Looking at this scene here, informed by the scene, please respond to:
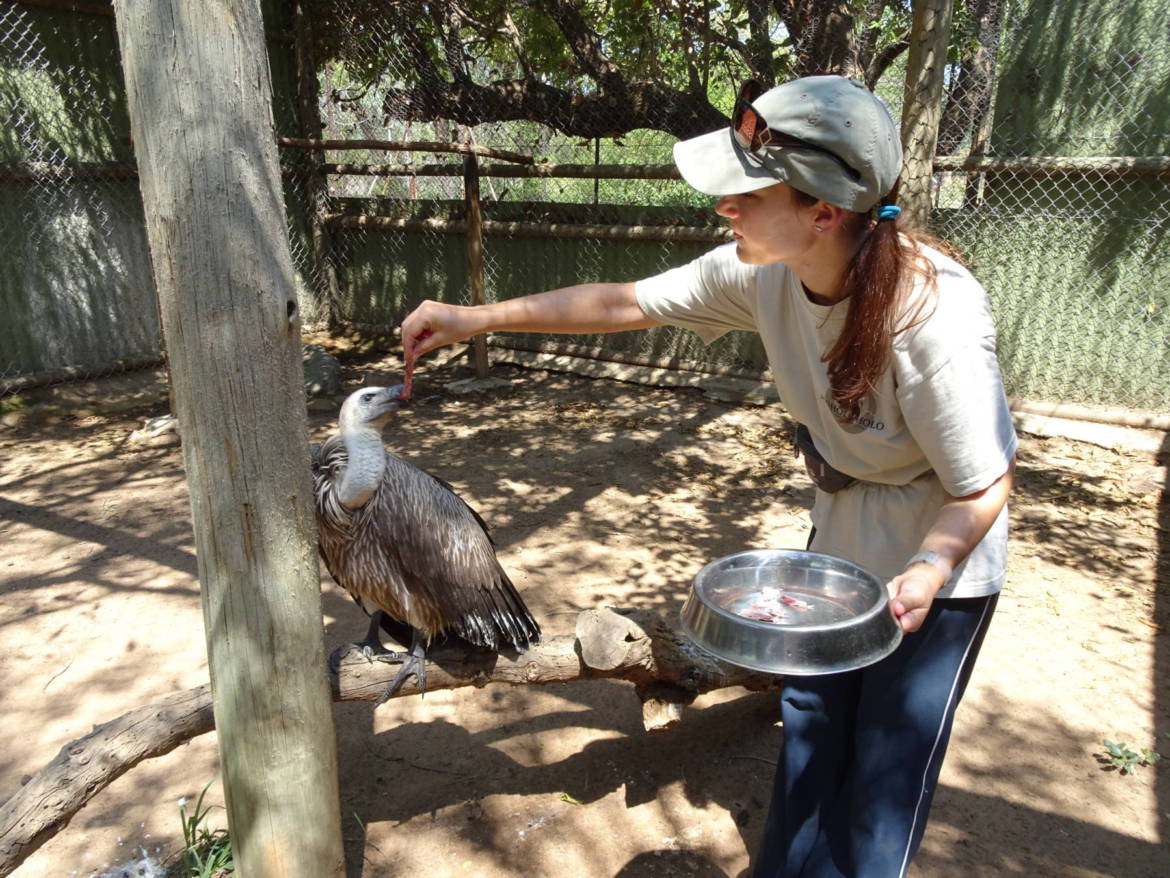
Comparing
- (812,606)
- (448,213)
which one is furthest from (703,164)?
(448,213)

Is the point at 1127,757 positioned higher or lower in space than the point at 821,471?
lower

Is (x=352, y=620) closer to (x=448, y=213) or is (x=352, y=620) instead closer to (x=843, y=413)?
(x=843, y=413)

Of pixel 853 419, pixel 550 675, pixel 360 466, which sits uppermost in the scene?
pixel 853 419

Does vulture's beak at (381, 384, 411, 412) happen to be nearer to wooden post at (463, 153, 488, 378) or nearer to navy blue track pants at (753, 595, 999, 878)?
navy blue track pants at (753, 595, 999, 878)

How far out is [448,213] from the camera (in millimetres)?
8539

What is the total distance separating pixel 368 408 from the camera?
102 inches

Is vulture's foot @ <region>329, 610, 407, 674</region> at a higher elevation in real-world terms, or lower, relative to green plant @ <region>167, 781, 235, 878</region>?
higher

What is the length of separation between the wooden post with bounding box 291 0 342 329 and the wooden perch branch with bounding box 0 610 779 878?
24.1 ft

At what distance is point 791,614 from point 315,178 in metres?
8.36

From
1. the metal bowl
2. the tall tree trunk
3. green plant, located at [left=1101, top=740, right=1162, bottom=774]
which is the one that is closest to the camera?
the metal bowl

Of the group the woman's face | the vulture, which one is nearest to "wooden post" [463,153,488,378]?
the vulture

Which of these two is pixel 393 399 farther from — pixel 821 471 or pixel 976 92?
pixel 976 92

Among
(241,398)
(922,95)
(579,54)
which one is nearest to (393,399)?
(241,398)

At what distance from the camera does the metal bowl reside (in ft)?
5.05
